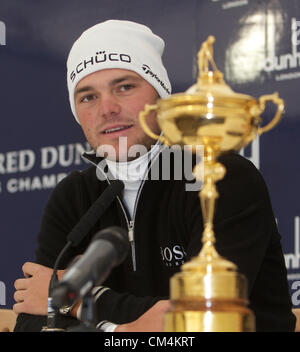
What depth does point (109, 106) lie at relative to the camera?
1.88 meters

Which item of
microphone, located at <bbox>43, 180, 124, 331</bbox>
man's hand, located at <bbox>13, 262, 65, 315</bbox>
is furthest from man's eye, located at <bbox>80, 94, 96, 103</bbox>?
microphone, located at <bbox>43, 180, 124, 331</bbox>

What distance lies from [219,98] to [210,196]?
0.42 feet

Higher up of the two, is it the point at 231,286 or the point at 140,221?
the point at 140,221

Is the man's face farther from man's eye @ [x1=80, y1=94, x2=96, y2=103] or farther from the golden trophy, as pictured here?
the golden trophy

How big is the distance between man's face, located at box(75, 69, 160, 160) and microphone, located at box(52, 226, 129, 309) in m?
0.92

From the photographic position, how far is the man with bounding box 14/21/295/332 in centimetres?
166

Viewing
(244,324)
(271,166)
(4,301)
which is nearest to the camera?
(244,324)

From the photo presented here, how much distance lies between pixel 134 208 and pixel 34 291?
301 millimetres

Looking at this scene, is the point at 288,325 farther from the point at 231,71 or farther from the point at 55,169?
the point at 55,169

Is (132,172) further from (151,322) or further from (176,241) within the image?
(151,322)

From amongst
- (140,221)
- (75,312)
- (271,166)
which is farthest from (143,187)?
(271,166)

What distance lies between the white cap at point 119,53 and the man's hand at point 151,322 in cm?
65

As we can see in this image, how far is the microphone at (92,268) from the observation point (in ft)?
2.84

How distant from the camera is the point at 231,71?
2.53 metres
